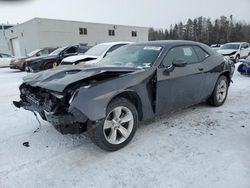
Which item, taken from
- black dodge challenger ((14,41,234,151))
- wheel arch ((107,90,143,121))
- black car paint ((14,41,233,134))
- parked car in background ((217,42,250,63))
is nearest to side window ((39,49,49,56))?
parked car in background ((217,42,250,63))

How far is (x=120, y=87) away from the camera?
2.86 metres

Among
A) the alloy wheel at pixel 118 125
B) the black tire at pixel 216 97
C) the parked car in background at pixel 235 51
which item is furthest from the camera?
the parked car in background at pixel 235 51

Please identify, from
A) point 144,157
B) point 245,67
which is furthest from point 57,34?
point 144,157

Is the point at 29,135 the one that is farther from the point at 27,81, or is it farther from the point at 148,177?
the point at 148,177

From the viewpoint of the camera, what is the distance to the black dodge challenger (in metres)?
2.66

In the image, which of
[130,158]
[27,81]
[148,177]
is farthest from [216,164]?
[27,81]

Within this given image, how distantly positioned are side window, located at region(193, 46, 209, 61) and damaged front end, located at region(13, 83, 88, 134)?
8.92 ft

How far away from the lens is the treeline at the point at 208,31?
5556cm

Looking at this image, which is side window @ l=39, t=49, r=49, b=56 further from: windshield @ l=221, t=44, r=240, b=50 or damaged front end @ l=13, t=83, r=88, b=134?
windshield @ l=221, t=44, r=240, b=50

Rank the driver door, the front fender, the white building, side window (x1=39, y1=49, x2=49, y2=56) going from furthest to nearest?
the white building < side window (x1=39, y1=49, x2=49, y2=56) < the driver door < the front fender

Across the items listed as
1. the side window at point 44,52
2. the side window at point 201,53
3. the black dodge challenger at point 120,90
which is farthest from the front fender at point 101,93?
the side window at point 44,52

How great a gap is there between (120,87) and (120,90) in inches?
1.6

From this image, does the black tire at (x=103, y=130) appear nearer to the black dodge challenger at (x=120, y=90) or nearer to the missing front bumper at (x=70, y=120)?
the black dodge challenger at (x=120, y=90)

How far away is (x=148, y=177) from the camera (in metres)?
2.41
